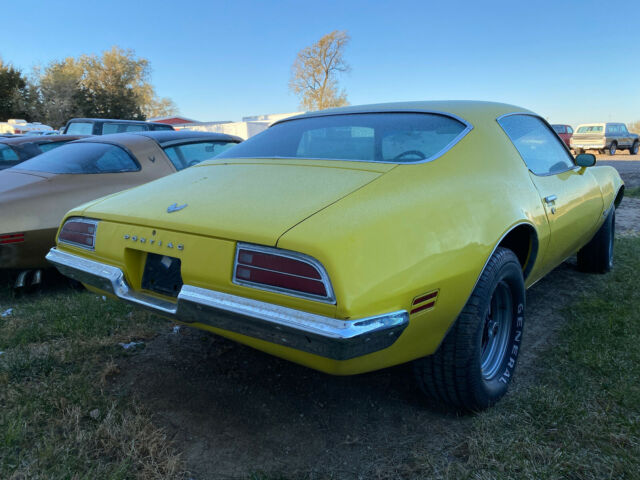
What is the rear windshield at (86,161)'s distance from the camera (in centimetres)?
379

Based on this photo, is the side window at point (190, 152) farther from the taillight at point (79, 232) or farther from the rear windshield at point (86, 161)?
the taillight at point (79, 232)

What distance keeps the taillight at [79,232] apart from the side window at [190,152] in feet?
7.15

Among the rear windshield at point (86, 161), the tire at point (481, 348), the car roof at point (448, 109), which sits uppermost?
the car roof at point (448, 109)

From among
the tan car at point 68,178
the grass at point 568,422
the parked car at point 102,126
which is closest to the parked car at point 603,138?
the parked car at point 102,126

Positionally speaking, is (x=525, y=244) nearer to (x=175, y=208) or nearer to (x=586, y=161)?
(x=586, y=161)

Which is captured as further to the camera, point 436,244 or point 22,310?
point 22,310

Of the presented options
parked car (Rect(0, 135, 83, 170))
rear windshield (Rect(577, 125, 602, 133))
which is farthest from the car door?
rear windshield (Rect(577, 125, 602, 133))

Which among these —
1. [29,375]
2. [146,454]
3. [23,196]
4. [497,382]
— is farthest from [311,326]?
[23,196]

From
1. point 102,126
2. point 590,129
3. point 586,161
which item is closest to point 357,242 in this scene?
point 586,161

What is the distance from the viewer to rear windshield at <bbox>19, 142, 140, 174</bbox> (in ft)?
12.4

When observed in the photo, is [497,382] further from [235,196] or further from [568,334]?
[235,196]

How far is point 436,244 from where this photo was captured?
1.62 meters

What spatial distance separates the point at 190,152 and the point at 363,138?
2694 millimetres

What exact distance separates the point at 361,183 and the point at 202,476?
122 cm
